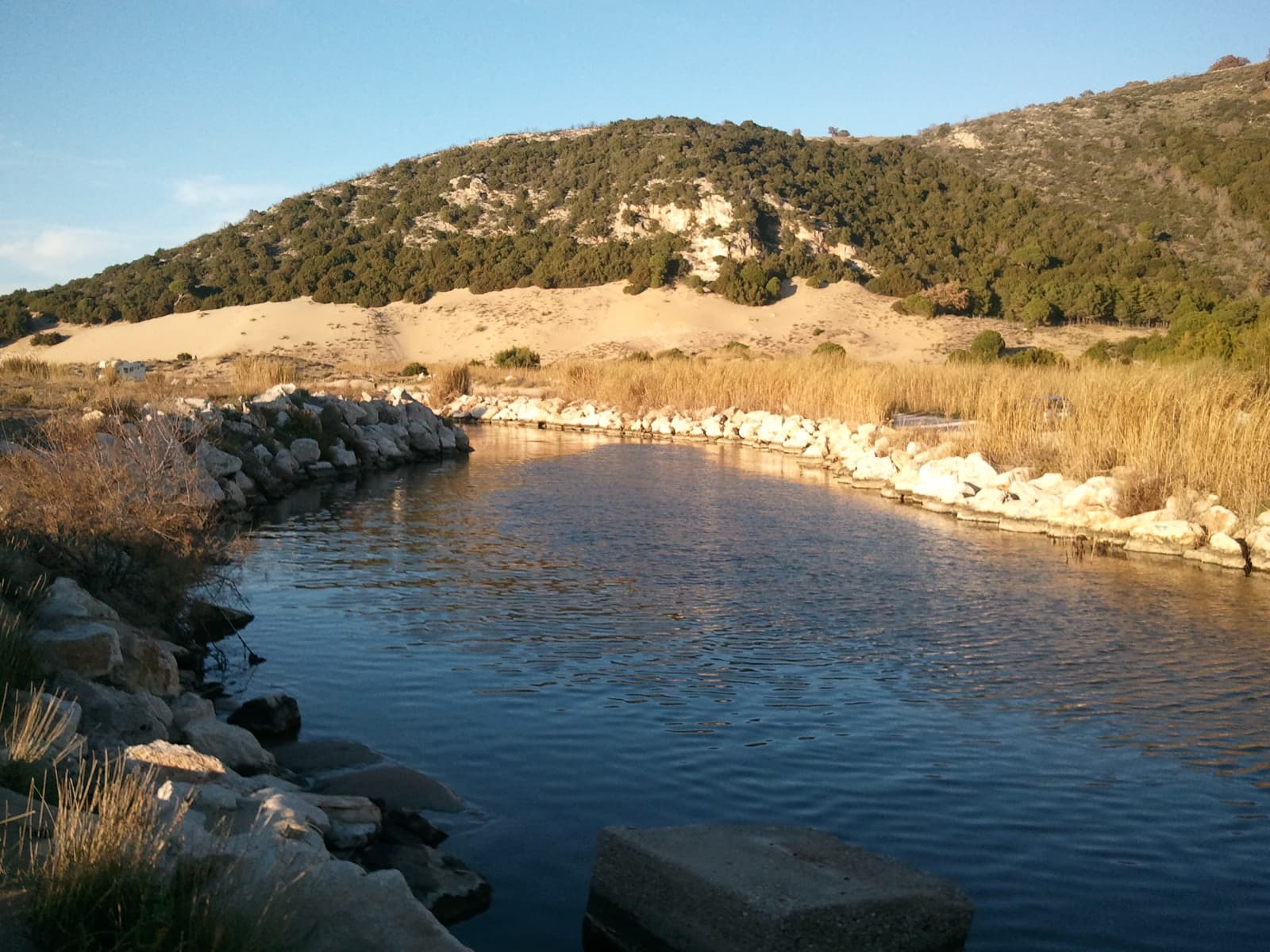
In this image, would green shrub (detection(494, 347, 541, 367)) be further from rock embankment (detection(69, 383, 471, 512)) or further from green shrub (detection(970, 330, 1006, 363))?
rock embankment (detection(69, 383, 471, 512))

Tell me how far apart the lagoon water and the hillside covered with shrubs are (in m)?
49.4

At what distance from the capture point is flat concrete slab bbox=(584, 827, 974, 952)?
4.49 metres

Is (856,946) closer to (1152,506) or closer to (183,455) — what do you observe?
(183,455)

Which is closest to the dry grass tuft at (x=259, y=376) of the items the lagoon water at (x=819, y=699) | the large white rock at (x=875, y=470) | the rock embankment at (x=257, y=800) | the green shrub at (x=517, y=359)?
the lagoon water at (x=819, y=699)

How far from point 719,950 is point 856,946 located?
54 cm

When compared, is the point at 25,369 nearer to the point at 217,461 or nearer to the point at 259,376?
the point at 259,376

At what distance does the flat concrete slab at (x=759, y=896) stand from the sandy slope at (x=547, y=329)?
5334cm

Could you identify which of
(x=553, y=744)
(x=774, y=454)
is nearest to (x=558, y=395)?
(x=774, y=454)

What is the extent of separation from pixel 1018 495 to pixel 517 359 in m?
39.2

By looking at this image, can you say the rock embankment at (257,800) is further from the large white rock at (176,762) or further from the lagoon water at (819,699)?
the lagoon water at (819,699)

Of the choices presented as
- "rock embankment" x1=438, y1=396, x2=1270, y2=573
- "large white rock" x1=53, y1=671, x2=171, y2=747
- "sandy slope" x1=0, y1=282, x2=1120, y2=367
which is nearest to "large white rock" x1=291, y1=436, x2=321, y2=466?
"rock embankment" x1=438, y1=396, x2=1270, y2=573

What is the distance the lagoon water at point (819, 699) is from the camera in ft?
19.5

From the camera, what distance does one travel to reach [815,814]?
21.3 feet

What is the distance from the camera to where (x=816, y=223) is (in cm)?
7644
